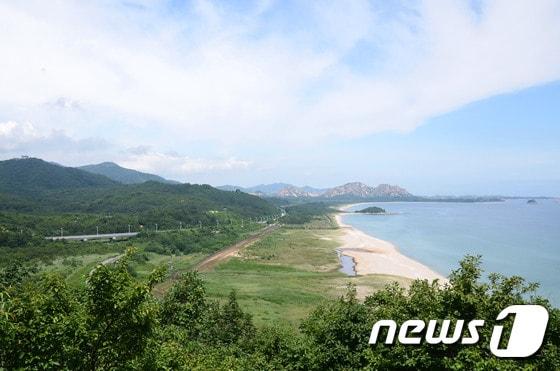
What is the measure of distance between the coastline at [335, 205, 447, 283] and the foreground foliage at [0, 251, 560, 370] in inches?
1646

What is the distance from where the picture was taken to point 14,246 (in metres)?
85.2

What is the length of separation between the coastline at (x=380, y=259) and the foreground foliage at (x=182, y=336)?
4180 centimetres

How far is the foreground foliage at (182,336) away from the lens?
10.0 meters

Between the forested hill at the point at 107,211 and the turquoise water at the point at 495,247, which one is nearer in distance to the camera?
the turquoise water at the point at 495,247

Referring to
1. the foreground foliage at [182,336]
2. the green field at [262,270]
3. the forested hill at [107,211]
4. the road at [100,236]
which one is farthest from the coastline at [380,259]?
the forested hill at [107,211]

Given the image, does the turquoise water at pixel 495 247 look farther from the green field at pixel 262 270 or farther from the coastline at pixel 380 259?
the green field at pixel 262 270

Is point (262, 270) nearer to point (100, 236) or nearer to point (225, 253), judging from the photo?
point (225, 253)

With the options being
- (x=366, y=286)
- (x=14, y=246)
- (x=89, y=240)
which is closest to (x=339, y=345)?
(x=366, y=286)

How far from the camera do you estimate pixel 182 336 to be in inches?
879

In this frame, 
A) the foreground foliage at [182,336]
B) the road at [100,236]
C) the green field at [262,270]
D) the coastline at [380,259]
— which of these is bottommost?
the coastline at [380,259]

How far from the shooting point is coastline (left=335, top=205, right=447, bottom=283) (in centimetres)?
7938

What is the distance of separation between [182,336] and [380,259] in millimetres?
78242

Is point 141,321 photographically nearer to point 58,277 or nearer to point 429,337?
point 58,277

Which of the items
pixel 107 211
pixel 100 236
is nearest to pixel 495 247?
pixel 100 236
